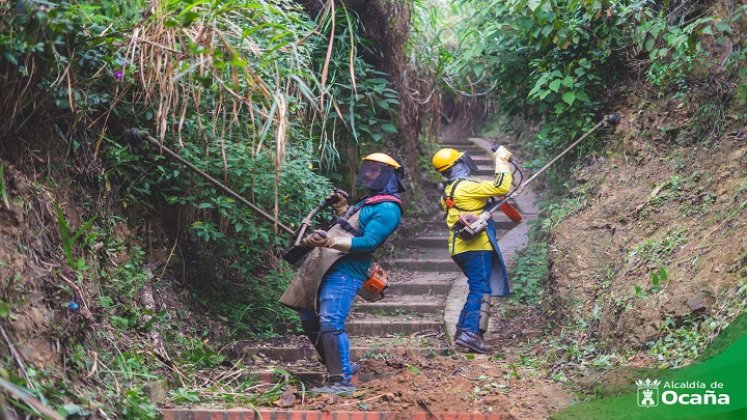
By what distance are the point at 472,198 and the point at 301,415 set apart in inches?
106

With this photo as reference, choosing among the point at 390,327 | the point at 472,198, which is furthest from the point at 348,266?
the point at 390,327

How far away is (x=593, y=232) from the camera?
23.3ft

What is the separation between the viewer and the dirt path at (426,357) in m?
5.14

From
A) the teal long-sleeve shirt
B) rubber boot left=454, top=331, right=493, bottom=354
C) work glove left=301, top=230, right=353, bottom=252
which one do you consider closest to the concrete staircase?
rubber boot left=454, top=331, right=493, bottom=354

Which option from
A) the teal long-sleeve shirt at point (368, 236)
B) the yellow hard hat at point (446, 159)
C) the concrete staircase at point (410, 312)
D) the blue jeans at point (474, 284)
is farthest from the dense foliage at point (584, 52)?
the teal long-sleeve shirt at point (368, 236)

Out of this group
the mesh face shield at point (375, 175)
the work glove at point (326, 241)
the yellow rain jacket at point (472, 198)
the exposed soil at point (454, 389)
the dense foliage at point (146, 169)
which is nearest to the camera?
the dense foliage at point (146, 169)

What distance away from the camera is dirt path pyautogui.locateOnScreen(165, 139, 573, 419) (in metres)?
5.14

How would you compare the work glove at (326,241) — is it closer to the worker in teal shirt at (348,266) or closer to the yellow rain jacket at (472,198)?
the worker in teal shirt at (348,266)

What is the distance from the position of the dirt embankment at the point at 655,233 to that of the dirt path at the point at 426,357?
0.63m

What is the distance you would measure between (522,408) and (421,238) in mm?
5074

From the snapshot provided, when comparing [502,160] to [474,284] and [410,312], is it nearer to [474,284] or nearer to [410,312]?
[474,284]

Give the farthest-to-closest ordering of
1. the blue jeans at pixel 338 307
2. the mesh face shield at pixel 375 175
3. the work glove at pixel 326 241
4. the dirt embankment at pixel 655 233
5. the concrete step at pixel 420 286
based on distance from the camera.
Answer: the concrete step at pixel 420 286 < the mesh face shield at pixel 375 175 < the blue jeans at pixel 338 307 < the work glove at pixel 326 241 < the dirt embankment at pixel 655 233

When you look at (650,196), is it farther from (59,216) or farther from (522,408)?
(59,216)

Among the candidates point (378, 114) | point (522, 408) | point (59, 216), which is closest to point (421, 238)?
point (378, 114)
